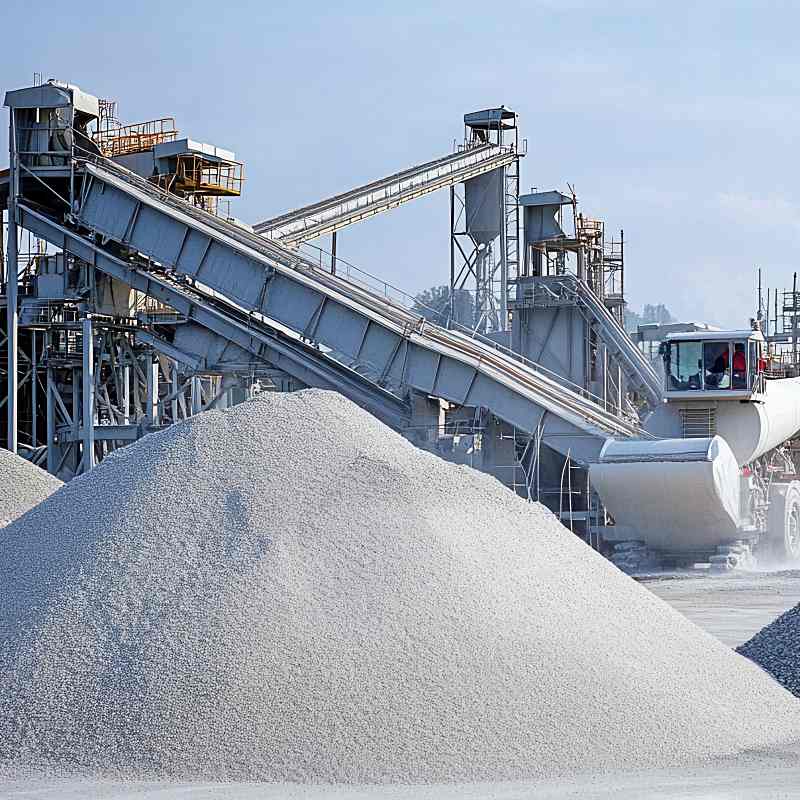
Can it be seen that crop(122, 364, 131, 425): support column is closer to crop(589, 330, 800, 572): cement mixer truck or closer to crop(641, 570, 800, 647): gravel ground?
crop(589, 330, 800, 572): cement mixer truck

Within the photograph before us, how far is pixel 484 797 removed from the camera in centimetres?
791

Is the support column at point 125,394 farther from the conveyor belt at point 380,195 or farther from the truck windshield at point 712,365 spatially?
the truck windshield at point 712,365

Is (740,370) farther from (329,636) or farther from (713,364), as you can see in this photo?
(329,636)

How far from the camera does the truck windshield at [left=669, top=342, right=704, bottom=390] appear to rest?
25859mm

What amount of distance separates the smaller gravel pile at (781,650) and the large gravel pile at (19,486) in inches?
364

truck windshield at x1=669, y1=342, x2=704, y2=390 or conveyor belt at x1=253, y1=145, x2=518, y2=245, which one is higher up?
conveyor belt at x1=253, y1=145, x2=518, y2=245

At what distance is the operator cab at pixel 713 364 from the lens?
84.3 ft

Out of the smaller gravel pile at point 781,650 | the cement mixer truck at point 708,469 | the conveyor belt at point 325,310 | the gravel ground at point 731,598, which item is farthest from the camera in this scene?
the conveyor belt at point 325,310

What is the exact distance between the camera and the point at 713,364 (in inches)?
1016

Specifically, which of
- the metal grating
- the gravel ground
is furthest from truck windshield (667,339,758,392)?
the gravel ground

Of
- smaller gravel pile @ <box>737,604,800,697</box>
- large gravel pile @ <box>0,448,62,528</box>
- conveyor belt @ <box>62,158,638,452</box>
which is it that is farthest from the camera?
conveyor belt @ <box>62,158,638,452</box>

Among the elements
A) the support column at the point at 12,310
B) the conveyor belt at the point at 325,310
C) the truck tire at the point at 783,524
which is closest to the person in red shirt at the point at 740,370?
the conveyor belt at the point at 325,310

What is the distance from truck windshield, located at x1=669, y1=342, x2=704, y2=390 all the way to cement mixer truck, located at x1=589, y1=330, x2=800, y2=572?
2 centimetres

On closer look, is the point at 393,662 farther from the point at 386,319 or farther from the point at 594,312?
the point at 594,312
